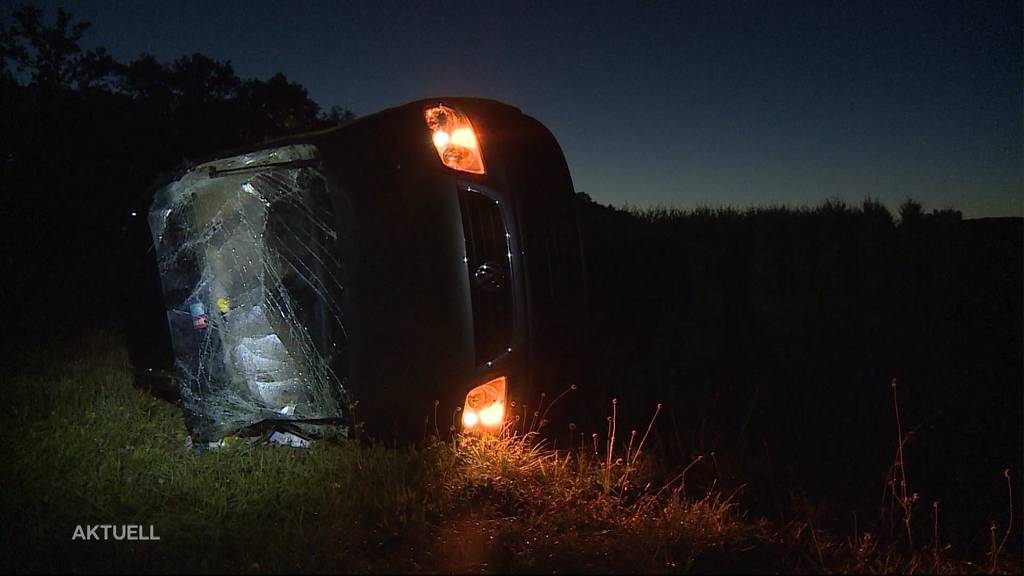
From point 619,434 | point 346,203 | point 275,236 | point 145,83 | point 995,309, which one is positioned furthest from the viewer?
point 145,83

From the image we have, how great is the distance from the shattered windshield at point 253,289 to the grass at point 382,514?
1.01ft

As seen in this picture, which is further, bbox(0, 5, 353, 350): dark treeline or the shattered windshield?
bbox(0, 5, 353, 350): dark treeline

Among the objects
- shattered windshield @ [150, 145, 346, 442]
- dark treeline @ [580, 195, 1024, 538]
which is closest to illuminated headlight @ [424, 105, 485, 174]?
shattered windshield @ [150, 145, 346, 442]

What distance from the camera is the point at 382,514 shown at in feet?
10.5

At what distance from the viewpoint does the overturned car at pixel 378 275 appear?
3693mm

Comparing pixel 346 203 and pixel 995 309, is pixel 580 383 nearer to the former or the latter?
pixel 346 203

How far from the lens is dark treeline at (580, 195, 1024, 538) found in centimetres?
522

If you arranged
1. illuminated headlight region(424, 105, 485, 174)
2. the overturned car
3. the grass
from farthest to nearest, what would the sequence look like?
illuminated headlight region(424, 105, 485, 174) < the overturned car < the grass

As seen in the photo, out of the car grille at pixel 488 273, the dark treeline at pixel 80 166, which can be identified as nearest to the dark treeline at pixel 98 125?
the dark treeline at pixel 80 166

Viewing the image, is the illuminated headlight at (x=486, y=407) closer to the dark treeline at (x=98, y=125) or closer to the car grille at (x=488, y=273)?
the car grille at (x=488, y=273)

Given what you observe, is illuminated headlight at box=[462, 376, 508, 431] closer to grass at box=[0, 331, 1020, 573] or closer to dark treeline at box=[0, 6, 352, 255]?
grass at box=[0, 331, 1020, 573]

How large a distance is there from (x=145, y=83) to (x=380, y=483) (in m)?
17.3

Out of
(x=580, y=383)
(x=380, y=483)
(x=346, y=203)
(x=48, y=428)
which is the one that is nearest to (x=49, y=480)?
(x=48, y=428)

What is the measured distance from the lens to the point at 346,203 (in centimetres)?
378
